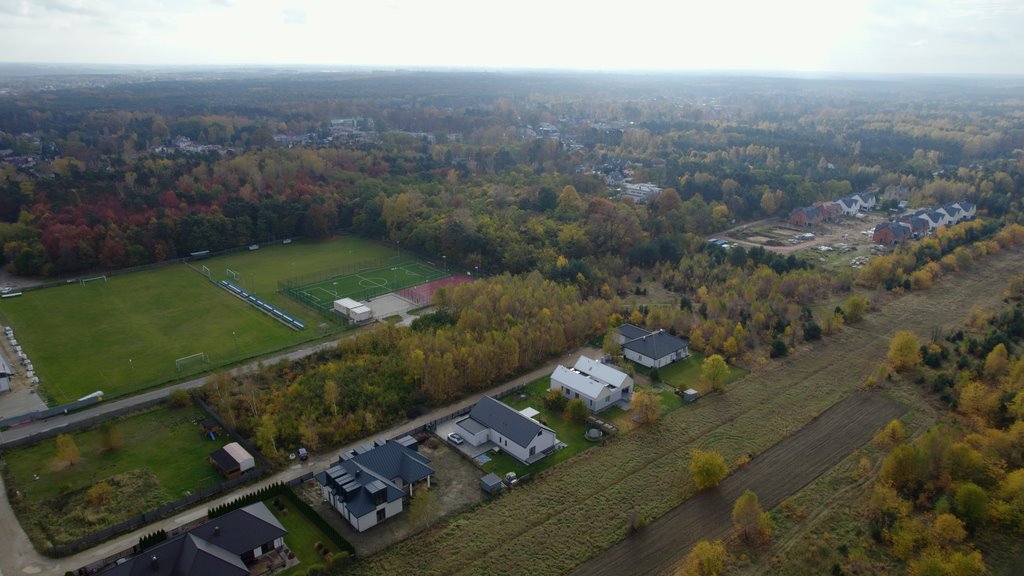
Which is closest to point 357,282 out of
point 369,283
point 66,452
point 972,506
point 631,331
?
point 369,283

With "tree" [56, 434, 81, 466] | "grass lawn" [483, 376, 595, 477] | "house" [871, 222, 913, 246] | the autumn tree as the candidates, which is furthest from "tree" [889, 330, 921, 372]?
"tree" [56, 434, 81, 466]

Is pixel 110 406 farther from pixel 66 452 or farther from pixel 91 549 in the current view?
pixel 91 549

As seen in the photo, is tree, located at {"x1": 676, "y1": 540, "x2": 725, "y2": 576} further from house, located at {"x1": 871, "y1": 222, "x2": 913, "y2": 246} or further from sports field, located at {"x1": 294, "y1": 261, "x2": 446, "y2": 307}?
house, located at {"x1": 871, "y1": 222, "x2": 913, "y2": 246}

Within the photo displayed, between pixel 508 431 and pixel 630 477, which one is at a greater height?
pixel 508 431

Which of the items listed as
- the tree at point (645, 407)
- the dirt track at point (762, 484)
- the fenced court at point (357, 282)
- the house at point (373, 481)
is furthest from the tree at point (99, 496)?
the tree at point (645, 407)

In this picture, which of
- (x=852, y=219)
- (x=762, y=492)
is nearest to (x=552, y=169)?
(x=852, y=219)

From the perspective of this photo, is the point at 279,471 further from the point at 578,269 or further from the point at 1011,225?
the point at 1011,225
